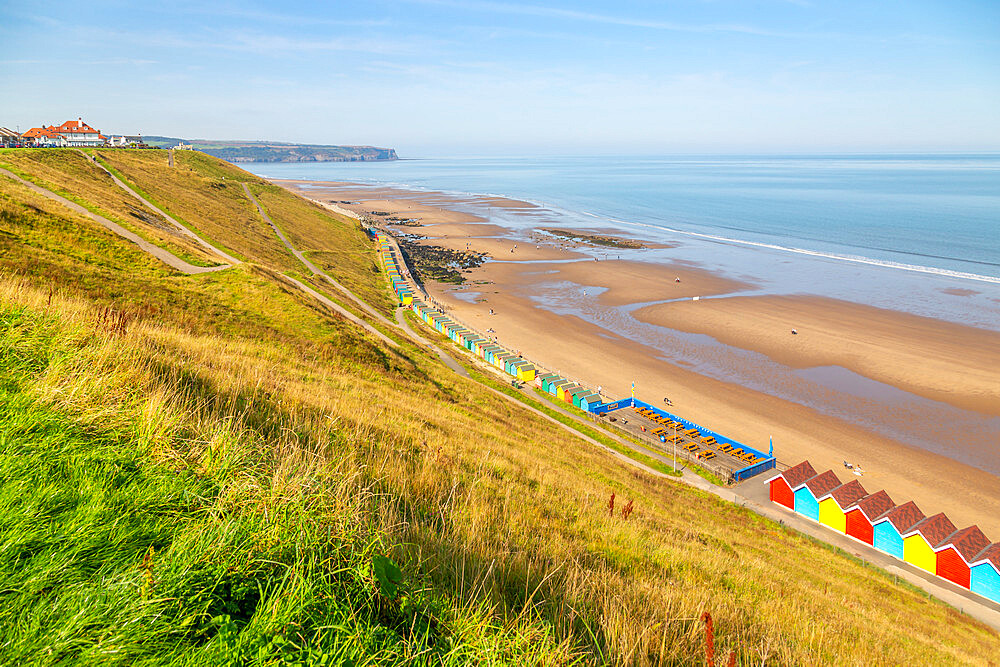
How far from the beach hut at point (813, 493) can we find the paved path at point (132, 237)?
97.5ft

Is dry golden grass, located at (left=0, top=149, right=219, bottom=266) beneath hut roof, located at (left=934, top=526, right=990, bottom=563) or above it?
above

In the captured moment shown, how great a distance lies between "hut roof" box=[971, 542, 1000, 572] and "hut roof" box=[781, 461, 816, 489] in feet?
19.5

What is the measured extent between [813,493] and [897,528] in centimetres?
301

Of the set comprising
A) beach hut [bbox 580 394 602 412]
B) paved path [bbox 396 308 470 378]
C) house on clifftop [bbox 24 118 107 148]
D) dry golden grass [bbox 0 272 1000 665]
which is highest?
house on clifftop [bbox 24 118 107 148]

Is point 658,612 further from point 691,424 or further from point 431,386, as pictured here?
point 691,424

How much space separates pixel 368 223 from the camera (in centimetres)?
10381

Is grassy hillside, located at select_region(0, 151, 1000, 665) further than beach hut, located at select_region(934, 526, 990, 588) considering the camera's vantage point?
No

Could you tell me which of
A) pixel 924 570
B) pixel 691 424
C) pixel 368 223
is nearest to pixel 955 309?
pixel 691 424

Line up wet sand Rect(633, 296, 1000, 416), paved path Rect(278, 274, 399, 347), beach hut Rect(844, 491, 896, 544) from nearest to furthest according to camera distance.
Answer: beach hut Rect(844, 491, 896, 544) → paved path Rect(278, 274, 399, 347) → wet sand Rect(633, 296, 1000, 416)

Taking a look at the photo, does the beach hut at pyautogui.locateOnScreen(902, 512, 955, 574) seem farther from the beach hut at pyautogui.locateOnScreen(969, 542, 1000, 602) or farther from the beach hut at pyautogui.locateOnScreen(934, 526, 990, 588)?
the beach hut at pyautogui.locateOnScreen(969, 542, 1000, 602)

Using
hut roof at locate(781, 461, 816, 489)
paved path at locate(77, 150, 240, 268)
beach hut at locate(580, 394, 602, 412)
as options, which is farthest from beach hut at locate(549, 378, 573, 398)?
paved path at locate(77, 150, 240, 268)

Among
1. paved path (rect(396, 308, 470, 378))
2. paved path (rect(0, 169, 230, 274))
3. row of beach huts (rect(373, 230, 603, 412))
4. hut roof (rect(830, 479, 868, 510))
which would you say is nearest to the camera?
hut roof (rect(830, 479, 868, 510))

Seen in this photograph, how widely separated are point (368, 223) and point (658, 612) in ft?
350

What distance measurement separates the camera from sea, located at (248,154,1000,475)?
33281 millimetres
